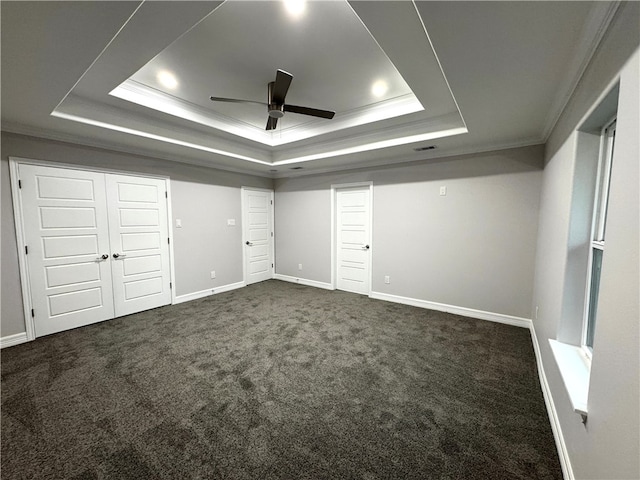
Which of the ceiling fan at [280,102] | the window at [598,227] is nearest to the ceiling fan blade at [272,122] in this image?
the ceiling fan at [280,102]

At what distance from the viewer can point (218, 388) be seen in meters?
2.19

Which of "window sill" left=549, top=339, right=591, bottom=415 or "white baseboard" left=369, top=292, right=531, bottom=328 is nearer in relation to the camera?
"window sill" left=549, top=339, right=591, bottom=415

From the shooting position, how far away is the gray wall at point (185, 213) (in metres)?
2.88

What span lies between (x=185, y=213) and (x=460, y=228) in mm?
4375

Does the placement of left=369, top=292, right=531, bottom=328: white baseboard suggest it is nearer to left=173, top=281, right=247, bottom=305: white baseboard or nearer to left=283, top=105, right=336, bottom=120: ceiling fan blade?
left=173, top=281, right=247, bottom=305: white baseboard

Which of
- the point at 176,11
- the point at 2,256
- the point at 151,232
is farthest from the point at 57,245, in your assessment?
the point at 176,11

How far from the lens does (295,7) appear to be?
172 cm

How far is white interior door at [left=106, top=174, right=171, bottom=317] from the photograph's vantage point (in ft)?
12.0

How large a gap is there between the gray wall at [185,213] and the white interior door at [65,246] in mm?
139

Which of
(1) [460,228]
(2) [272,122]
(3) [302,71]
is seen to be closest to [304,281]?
(1) [460,228]

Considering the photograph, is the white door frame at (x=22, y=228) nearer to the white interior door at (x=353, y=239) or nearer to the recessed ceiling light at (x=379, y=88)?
the recessed ceiling light at (x=379, y=88)

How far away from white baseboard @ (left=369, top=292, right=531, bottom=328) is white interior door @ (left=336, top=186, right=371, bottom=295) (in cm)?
47

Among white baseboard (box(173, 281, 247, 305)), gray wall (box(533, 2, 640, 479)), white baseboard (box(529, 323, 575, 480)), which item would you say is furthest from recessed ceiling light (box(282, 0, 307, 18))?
white baseboard (box(173, 281, 247, 305))

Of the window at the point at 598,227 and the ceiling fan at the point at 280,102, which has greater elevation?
the ceiling fan at the point at 280,102
